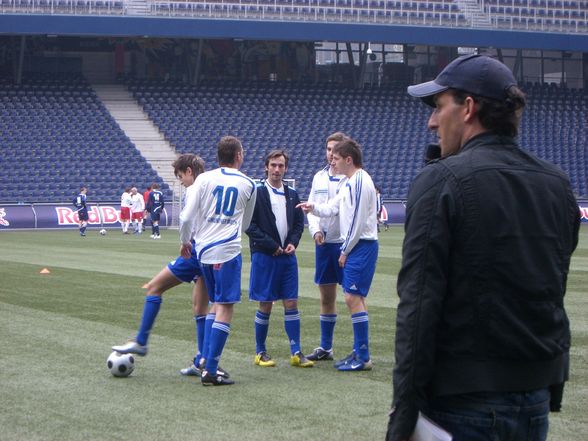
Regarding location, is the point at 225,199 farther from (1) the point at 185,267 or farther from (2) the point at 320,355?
(2) the point at 320,355

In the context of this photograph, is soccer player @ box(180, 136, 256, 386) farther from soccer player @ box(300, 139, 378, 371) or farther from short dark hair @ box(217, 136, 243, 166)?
soccer player @ box(300, 139, 378, 371)

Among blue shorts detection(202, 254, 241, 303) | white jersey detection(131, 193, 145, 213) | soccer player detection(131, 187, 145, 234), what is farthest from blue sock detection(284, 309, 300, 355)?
white jersey detection(131, 193, 145, 213)

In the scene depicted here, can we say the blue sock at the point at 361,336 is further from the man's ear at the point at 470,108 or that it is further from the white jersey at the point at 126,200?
the white jersey at the point at 126,200

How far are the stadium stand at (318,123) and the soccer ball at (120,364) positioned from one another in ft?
120

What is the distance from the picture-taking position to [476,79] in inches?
138

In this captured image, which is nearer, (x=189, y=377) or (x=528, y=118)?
(x=189, y=377)

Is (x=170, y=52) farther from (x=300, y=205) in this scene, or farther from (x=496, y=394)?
(x=496, y=394)

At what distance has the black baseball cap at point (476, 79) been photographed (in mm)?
3494

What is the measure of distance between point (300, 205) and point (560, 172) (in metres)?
6.41

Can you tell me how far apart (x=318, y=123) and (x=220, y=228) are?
138 ft

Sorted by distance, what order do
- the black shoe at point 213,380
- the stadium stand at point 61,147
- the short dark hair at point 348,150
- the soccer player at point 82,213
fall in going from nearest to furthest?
the black shoe at point 213,380 → the short dark hair at point 348,150 → the soccer player at point 82,213 → the stadium stand at point 61,147


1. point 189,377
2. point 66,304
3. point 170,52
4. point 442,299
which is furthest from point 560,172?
point 170,52

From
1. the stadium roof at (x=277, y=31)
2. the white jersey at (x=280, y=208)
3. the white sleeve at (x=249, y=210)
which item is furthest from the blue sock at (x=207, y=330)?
the stadium roof at (x=277, y=31)

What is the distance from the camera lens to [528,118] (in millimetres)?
53781
